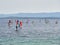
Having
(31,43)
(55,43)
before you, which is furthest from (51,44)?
(31,43)

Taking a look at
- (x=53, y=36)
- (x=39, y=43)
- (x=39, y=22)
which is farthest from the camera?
(x=39, y=22)

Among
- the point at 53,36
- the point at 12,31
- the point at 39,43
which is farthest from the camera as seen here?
the point at 12,31

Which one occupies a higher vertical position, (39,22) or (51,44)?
(51,44)

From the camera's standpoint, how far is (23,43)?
445cm

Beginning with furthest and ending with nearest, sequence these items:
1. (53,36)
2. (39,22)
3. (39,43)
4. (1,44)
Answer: (39,22), (53,36), (39,43), (1,44)

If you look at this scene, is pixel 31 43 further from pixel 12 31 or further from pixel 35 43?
pixel 12 31

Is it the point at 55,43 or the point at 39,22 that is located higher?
the point at 55,43

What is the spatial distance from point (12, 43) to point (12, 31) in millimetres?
1586

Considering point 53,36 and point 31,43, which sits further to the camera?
point 53,36

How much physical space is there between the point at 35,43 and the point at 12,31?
1.74m

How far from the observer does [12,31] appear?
5.96 metres

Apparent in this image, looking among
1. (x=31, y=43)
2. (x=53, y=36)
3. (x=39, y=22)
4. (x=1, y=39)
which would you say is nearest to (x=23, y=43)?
(x=31, y=43)

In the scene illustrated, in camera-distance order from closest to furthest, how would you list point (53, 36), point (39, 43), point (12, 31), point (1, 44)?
point (1, 44), point (39, 43), point (53, 36), point (12, 31)

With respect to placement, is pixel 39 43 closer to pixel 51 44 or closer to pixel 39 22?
pixel 51 44
